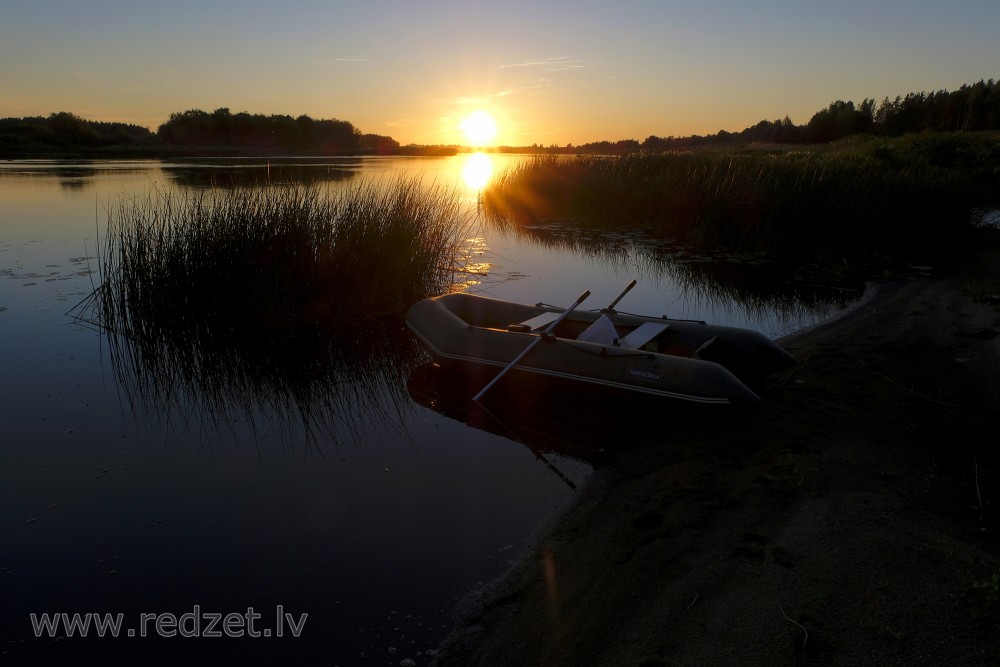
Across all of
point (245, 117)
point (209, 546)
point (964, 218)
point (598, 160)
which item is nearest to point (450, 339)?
point (209, 546)

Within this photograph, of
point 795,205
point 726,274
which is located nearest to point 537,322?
point 726,274

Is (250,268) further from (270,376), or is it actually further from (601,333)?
(601,333)

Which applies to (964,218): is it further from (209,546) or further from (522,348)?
(209,546)

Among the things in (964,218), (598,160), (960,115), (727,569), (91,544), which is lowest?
(91,544)

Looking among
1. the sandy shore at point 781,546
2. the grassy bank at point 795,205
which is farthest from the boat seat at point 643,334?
the grassy bank at point 795,205

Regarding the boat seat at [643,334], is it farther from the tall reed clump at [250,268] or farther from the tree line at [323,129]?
the tree line at [323,129]

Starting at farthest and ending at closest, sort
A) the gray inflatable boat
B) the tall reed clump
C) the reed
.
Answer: the tall reed clump, the reed, the gray inflatable boat

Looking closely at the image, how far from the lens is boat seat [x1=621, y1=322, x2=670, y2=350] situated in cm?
512

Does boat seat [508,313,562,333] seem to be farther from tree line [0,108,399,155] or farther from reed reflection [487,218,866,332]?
tree line [0,108,399,155]

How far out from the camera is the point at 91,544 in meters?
3.30

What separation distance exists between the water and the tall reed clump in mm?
798

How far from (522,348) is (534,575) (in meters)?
2.35

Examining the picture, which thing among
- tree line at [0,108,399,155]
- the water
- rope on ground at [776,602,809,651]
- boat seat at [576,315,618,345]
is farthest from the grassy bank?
tree line at [0,108,399,155]

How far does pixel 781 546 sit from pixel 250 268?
20.6ft
